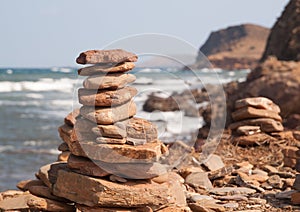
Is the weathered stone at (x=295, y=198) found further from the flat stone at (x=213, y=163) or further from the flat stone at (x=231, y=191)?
the flat stone at (x=213, y=163)

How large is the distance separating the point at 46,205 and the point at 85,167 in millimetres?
763

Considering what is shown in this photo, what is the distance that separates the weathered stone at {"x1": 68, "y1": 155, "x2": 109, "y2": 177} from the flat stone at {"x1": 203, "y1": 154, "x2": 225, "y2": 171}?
325 cm

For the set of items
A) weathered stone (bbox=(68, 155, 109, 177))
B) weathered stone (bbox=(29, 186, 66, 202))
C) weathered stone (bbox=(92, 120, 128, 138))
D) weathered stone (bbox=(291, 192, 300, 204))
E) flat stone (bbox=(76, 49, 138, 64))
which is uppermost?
flat stone (bbox=(76, 49, 138, 64))

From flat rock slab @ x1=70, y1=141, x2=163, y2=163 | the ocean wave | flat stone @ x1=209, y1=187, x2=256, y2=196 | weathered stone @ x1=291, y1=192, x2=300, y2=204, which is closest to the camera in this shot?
flat rock slab @ x1=70, y1=141, x2=163, y2=163

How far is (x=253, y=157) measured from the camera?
9.92 metres

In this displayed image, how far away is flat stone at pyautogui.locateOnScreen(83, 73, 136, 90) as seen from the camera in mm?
5948

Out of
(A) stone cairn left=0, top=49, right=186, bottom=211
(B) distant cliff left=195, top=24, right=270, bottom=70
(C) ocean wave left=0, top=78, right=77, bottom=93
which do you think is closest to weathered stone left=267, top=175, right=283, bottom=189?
(A) stone cairn left=0, top=49, right=186, bottom=211

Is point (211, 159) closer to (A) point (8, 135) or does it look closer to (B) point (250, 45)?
(A) point (8, 135)

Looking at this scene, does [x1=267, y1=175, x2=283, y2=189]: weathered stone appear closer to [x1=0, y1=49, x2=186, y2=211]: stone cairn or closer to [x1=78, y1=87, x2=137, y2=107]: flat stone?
[x1=0, y1=49, x2=186, y2=211]: stone cairn

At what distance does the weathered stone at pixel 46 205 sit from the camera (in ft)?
20.8

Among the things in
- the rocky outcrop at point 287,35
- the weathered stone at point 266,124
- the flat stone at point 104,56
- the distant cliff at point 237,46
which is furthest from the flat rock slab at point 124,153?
the distant cliff at point 237,46

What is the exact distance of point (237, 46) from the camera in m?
133

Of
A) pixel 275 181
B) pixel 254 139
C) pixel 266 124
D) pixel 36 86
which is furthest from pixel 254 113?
pixel 36 86

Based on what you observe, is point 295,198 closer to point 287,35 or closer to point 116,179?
point 116,179
